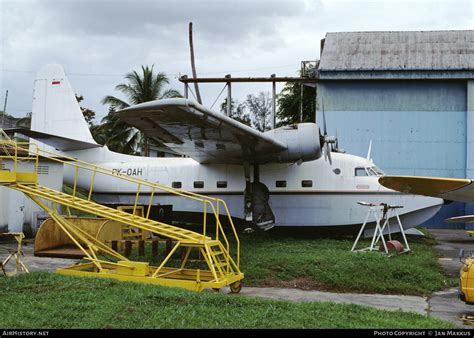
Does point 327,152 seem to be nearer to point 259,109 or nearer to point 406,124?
point 406,124

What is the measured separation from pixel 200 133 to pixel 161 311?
22.6 ft

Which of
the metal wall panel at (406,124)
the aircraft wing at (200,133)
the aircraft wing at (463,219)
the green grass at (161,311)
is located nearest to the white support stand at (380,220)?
the aircraft wing at (463,219)

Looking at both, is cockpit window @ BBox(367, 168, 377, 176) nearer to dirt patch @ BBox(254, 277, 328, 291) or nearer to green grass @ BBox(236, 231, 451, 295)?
green grass @ BBox(236, 231, 451, 295)

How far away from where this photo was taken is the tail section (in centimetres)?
1762

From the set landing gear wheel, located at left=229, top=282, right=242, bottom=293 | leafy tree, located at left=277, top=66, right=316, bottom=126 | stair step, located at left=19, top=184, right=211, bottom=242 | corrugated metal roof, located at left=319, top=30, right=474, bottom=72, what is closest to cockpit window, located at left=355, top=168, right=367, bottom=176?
stair step, located at left=19, top=184, right=211, bottom=242

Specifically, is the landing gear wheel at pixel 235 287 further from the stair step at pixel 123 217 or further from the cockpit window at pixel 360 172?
the cockpit window at pixel 360 172

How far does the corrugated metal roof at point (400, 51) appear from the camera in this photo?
2423 cm

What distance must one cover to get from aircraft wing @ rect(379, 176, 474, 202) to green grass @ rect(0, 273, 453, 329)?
7.11ft

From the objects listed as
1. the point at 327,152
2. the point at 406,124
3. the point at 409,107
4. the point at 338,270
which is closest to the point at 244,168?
the point at 327,152

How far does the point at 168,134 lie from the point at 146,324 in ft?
24.7

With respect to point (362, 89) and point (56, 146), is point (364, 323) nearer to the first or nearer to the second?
point (56, 146)

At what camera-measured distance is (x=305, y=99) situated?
3556cm

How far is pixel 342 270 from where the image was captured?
1055 centimetres

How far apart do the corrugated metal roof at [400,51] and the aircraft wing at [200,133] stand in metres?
11.5
